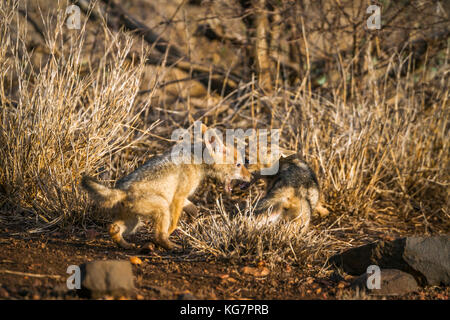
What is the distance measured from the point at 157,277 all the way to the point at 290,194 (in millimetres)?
2052

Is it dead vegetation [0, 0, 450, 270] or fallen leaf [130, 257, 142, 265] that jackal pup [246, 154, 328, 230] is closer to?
dead vegetation [0, 0, 450, 270]

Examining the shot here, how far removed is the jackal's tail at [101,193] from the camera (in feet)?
15.0

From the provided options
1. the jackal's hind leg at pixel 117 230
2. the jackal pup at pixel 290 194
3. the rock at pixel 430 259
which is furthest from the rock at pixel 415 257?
the jackal's hind leg at pixel 117 230

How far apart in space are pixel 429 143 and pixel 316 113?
1.68 m

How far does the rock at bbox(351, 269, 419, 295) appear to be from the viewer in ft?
13.9

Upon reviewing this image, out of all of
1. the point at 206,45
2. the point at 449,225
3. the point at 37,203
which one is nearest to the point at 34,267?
the point at 37,203

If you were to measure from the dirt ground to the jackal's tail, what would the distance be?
541 mm

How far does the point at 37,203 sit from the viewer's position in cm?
565

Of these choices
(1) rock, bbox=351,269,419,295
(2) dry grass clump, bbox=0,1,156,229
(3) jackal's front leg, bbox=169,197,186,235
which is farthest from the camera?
(2) dry grass clump, bbox=0,1,156,229

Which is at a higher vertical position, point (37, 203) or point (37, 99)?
point (37, 99)

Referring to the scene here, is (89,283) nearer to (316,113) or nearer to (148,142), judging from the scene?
(148,142)

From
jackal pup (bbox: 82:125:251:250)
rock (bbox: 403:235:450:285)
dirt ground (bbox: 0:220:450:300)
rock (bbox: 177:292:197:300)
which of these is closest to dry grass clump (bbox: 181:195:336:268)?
dirt ground (bbox: 0:220:450:300)

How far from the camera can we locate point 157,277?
4.39m

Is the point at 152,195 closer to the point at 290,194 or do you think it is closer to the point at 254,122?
the point at 290,194
